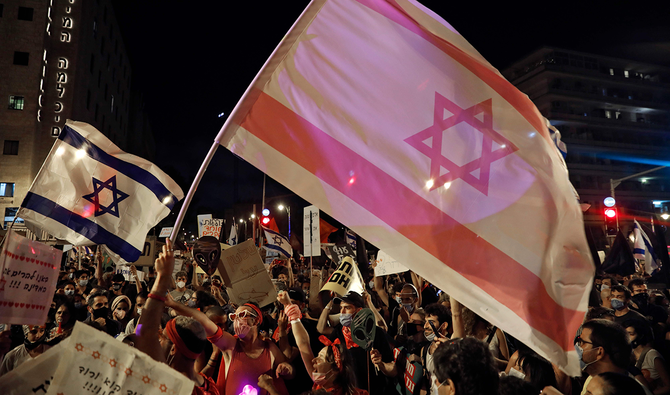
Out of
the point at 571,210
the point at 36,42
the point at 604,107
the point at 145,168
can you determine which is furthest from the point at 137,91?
the point at 571,210

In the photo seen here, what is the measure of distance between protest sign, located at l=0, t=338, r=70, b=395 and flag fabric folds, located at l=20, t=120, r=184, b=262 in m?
4.08

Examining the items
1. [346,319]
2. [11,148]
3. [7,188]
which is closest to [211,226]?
[346,319]

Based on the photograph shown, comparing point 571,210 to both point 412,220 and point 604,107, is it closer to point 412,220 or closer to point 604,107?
point 412,220

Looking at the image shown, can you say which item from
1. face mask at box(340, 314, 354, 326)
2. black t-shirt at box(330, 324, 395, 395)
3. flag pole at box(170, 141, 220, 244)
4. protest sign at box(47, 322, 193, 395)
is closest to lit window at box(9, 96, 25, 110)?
face mask at box(340, 314, 354, 326)

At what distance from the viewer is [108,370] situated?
2008 millimetres

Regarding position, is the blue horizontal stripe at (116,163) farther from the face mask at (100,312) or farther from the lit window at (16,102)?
the lit window at (16,102)

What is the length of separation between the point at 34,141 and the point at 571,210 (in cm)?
4348

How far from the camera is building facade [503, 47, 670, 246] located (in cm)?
6044

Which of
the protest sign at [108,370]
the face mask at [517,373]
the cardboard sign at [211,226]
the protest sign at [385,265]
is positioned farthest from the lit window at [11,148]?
the protest sign at [108,370]

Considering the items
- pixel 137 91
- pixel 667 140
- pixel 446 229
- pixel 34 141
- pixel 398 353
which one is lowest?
pixel 398 353

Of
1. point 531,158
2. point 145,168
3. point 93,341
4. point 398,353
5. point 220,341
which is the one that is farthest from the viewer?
point 145,168

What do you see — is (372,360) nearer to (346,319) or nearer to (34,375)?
(346,319)

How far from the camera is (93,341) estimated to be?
2000mm

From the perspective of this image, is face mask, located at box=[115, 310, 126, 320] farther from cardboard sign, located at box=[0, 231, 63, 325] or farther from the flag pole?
the flag pole
